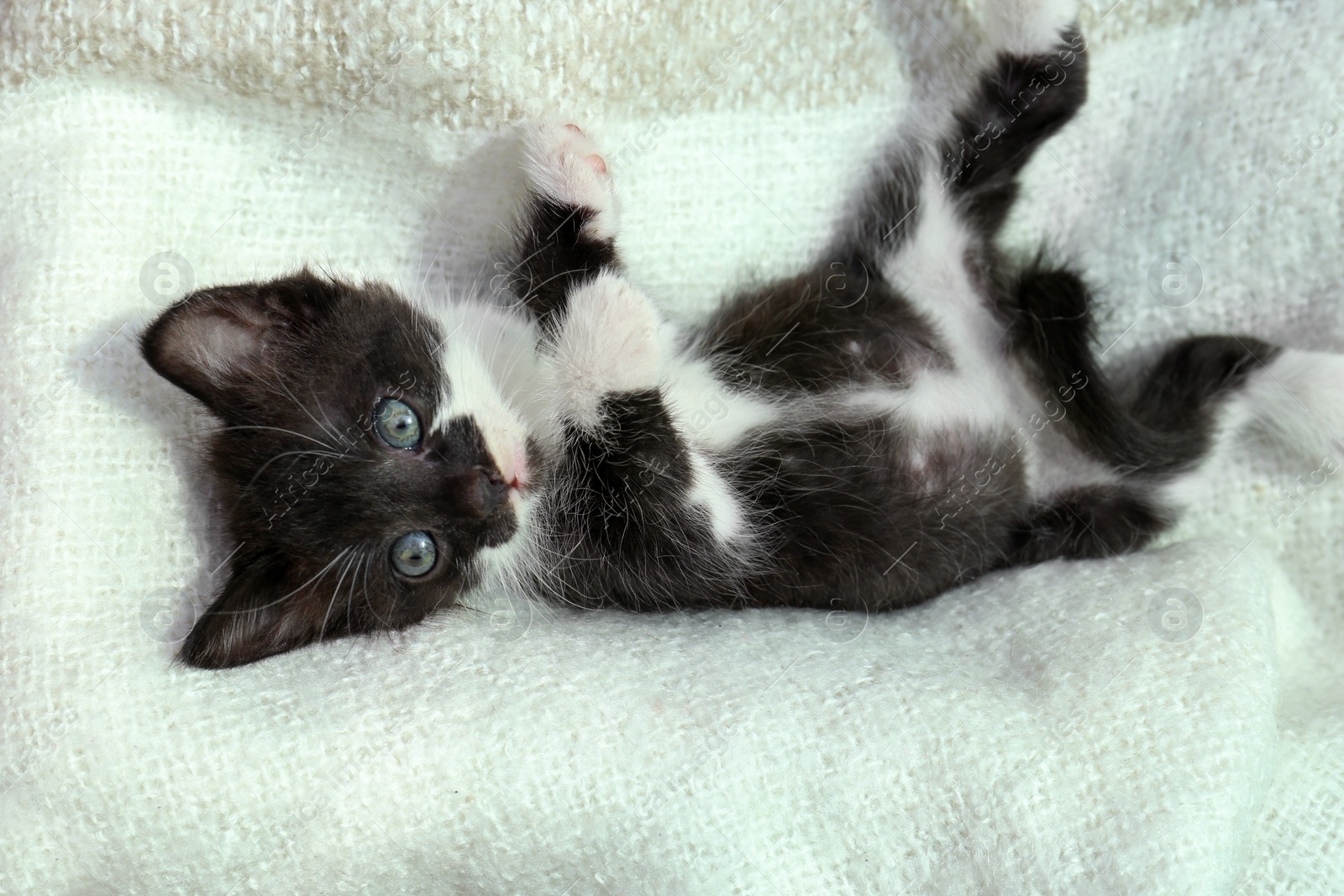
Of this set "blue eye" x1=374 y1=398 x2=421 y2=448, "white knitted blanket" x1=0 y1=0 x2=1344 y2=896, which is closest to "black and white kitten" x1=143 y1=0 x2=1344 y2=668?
"blue eye" x1=374 y1=398 x2=421 y2=448

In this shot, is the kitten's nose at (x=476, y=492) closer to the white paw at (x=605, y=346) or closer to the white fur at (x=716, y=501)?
the white paw at (x=605, y=346)

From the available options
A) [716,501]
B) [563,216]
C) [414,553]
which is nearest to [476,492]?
[414,553]

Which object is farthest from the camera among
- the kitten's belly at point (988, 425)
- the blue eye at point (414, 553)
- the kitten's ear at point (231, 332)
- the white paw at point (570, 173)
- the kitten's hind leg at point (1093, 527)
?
the kitten's hind leg at point (1093, 527)

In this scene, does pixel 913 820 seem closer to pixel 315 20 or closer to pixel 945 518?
pixel 945 518

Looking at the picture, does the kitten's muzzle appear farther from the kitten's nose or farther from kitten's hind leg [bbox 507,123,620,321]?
kitten's hind leg [bbox 507,123,620,321]

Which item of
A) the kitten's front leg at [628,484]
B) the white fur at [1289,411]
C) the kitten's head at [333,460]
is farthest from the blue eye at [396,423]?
the white fur at [1289,411]

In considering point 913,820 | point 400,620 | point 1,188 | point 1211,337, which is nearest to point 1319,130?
point 1211,337

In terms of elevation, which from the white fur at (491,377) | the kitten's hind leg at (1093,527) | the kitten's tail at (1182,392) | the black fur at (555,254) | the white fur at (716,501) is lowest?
the kitten's hind leg at (1093,527)
